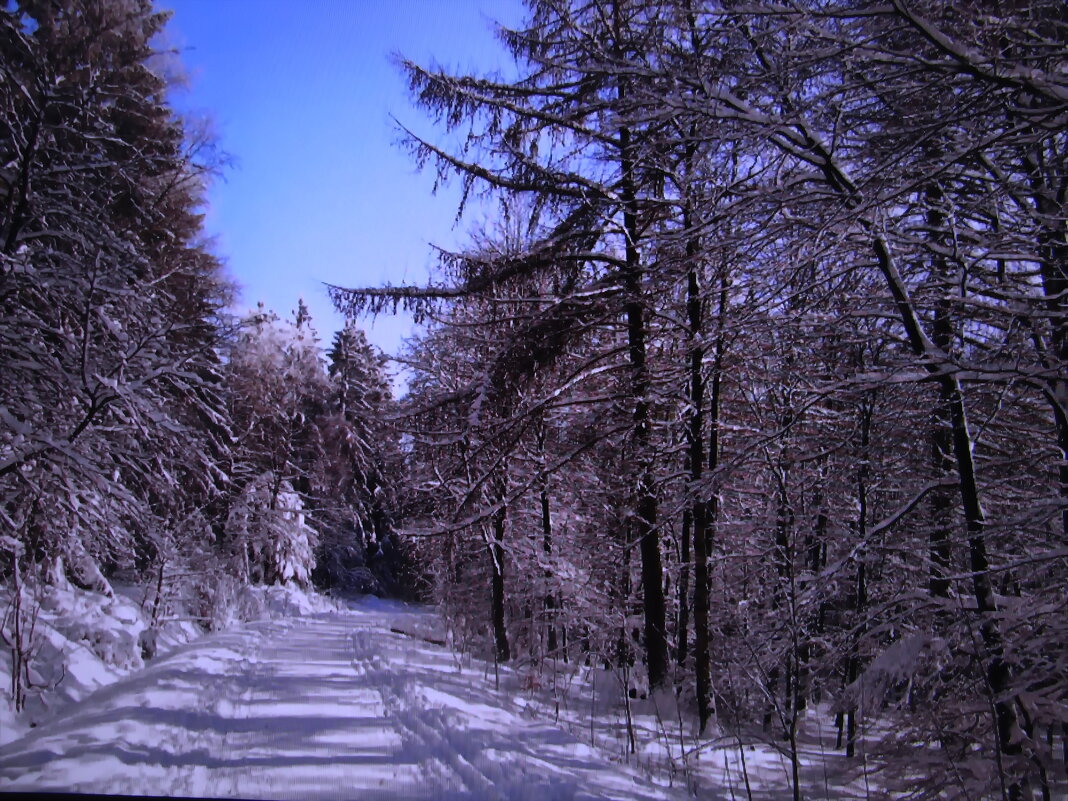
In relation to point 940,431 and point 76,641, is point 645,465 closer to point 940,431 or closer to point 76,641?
point 940,431

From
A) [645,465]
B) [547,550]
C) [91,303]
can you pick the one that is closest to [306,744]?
[91,303]

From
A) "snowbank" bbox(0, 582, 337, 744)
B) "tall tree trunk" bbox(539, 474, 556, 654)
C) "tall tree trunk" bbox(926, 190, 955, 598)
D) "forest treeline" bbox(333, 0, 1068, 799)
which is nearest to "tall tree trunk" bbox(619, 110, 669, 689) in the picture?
"forest treeline" bbox(333, 0, 1068, 799)

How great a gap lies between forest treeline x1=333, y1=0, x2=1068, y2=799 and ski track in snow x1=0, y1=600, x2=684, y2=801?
1970 mm

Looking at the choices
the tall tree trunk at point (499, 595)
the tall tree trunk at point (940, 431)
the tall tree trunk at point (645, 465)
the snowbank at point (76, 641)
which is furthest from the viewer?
the tall tree trunk at point (499, 595)

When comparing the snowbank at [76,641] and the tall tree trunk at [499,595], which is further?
the tall tree trunk at [499,595]

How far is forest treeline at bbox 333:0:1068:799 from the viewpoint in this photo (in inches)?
148

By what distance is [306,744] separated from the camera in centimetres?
499

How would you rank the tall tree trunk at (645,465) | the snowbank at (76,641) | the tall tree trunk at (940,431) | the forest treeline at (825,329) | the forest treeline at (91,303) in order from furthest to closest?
1. the tall tree trunk at (645,465)
2. the snowbank at (76,641)
3. the forest treeline at (91,303)
4. the tall tree trunk at (940,431)
5. the forest treeline at (825,329)

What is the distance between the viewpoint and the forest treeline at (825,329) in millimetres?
3756

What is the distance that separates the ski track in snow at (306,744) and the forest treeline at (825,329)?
6.46 ft

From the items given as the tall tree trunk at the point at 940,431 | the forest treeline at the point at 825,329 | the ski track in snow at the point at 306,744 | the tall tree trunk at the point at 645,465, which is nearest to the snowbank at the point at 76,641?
the ski track in snow at the point at 306,744

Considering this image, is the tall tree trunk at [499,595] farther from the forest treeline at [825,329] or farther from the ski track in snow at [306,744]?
the ski track in snow at [306,744]

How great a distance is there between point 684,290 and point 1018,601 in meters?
5.11

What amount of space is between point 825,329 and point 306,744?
5.65 m
